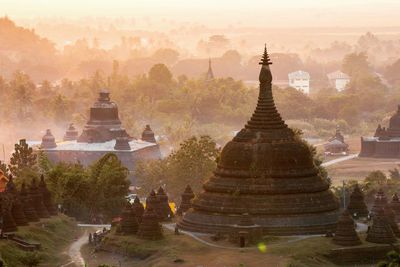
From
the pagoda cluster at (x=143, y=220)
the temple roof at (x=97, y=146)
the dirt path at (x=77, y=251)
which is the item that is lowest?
the dirt path at (x=77, y=251)

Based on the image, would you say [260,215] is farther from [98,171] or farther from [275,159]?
[98,171]

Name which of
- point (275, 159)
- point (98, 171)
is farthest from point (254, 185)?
point (98, 171)

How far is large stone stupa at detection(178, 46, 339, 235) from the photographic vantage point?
10025 cm

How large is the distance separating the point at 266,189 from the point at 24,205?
17.6 meters

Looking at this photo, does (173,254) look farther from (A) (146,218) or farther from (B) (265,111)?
(B) (265,111)

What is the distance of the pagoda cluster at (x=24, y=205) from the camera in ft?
339

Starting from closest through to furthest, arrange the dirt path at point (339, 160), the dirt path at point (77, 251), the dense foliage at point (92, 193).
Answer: the dirt path at point (77, 251) → the dense foliage at point (92, 193) → the dirt path at point (339, 160)

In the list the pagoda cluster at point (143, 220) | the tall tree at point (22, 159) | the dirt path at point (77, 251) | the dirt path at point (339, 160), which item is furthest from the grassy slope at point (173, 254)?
the dirt path at point (339, 160)

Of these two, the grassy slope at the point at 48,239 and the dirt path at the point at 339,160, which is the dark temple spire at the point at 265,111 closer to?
the grassy slope at the point at 48,239

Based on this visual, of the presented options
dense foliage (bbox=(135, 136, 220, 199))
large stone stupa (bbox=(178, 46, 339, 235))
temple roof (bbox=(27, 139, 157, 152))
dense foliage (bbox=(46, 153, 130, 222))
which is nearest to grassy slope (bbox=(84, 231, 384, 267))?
large stone stupa (bbox=(178, 46, 339, 235))

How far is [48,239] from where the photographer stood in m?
106

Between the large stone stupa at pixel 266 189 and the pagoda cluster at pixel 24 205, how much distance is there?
10.4 m

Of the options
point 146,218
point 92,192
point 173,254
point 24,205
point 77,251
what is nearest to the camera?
point 173,254

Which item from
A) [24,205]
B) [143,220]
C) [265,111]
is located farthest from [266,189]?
[24,205]
